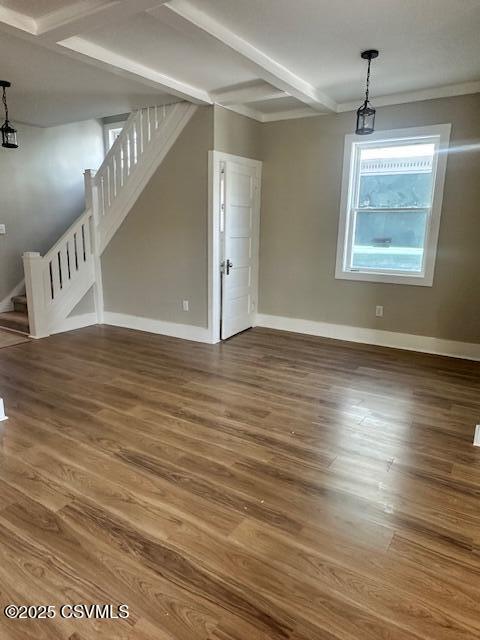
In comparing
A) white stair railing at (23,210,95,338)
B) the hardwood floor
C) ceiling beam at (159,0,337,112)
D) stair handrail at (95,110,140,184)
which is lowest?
the hardwood floor

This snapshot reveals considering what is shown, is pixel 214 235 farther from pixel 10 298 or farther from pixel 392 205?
pixel 10 298

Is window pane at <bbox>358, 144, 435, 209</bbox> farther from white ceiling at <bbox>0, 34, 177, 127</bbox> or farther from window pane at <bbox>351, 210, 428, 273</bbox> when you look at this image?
white ceiling at <bbox>0, 34, 177, 127</bbox>

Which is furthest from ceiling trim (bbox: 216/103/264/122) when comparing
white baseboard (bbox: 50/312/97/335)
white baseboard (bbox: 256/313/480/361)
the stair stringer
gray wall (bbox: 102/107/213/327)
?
white baseboard (bbox: 50/312/97/335)

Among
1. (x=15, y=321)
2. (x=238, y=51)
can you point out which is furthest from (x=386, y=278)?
(x=15, y=321)

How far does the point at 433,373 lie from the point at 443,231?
A: 150 centimetres

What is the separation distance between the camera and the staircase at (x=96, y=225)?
15.4ft

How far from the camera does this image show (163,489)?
2.15 meters

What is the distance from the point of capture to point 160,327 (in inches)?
204

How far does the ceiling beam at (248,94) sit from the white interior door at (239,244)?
0.62 meters

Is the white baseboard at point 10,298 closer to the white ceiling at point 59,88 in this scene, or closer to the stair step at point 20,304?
the stair step at point 20,304

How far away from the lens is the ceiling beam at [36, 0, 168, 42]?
2305 mm

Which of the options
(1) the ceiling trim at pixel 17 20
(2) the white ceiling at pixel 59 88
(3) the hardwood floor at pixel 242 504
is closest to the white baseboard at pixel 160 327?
(3) the hardwood floor at pixel 242 504

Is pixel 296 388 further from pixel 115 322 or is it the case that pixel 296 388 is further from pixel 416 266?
pixel 115 322

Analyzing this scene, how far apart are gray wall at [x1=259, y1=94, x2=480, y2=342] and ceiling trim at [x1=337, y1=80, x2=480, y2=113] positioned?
0.18 ft
